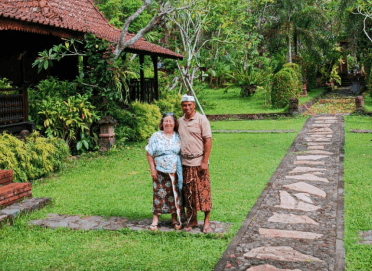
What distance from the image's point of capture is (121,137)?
37.5ft

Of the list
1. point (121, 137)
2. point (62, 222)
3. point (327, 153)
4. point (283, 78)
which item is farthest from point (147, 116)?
point (283, 78)

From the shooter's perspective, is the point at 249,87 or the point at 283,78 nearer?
the point at 283,78

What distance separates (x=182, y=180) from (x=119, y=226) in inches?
37.7

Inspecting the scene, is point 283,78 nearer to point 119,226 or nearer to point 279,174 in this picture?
point 279,174

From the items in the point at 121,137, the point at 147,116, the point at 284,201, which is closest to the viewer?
the point at 284,201

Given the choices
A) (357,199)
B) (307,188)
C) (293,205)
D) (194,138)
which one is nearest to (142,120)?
(307,188)

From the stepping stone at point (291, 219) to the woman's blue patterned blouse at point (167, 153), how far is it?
1347 mm

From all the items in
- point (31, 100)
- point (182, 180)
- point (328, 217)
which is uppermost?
point (31, 100)

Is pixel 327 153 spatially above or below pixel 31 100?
below

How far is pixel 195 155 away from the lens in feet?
15.2

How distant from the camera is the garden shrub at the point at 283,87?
18.8 m

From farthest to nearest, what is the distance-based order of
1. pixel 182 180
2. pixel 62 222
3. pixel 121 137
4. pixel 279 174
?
pixel 121 137 → pixel 279 174 → pixel 62 222 → pixel 182 180

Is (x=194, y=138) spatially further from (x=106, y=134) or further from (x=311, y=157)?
(x=106, y=134)

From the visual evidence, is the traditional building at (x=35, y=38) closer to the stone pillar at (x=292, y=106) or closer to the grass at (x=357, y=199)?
the stone pillar at (x=292, y=106)
